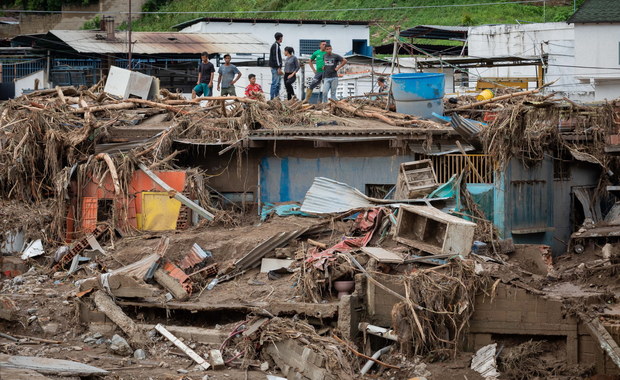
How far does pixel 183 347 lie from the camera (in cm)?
1466

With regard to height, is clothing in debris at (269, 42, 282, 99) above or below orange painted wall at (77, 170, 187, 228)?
above

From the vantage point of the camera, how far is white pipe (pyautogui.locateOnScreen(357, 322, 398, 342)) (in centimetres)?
1448

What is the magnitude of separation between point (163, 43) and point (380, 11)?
12.8 metres

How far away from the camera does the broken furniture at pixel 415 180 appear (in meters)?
17.5

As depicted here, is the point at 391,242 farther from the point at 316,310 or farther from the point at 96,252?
the point at 96,252

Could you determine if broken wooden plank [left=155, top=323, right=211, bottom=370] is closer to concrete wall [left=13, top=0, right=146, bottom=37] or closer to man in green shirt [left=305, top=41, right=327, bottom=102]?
man in green shirt [left=305, top=41, right=327, bottom=102]

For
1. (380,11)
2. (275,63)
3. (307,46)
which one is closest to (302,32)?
(307,46)

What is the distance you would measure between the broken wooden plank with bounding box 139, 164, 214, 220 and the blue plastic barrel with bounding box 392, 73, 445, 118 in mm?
5094

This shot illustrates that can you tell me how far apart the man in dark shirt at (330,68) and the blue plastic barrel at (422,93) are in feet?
6.08

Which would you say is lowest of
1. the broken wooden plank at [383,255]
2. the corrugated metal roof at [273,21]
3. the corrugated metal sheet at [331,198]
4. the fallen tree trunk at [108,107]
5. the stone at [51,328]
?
the stone at [51,328]

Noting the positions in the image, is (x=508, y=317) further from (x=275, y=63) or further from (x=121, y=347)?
(x=275, y=63)

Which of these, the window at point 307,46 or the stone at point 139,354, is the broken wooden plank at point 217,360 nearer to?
the stone at point 139,354

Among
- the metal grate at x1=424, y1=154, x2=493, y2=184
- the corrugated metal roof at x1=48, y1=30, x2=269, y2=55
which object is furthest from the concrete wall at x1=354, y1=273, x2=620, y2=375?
the corrugated metal roof at x1=48, y1=30, x2=269, y2=55

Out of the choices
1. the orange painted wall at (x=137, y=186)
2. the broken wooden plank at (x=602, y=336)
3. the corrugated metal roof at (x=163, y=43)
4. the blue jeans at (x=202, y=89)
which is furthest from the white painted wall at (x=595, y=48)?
the broken wooden plank at (x=602, y=336)
